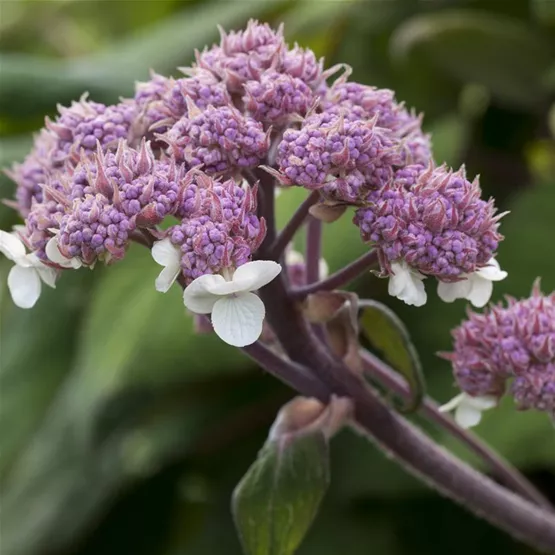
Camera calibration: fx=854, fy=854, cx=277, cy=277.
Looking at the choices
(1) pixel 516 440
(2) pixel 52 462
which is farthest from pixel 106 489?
(1) pixel 516 440

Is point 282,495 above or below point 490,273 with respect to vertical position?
below

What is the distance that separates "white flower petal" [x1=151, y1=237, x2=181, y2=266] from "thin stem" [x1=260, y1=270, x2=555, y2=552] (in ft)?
0.33

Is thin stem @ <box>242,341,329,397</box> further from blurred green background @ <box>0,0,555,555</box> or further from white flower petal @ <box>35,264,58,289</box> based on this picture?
blurred green background @ <box>0,0,555,555</box>

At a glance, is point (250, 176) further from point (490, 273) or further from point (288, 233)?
point (490, 273)

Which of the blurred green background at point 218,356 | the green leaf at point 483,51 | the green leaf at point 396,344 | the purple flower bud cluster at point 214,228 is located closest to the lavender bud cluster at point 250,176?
the purple flower bud cluster at point 214,228

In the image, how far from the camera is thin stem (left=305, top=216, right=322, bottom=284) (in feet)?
2.07

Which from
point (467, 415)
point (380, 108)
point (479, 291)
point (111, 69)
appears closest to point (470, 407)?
point (467, 415)

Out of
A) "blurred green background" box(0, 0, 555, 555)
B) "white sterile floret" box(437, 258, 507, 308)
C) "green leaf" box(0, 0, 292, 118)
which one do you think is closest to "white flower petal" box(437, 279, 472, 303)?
"white sterile floret" box(437, 258, 507, 308)

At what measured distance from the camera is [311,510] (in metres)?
0.59

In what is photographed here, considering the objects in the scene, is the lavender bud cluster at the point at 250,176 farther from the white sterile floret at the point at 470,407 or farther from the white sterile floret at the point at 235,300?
the white sterile floret at the point at 470,407

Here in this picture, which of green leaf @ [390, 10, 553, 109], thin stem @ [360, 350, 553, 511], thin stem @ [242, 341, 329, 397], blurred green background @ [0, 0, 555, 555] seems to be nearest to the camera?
thin stem @ [242, 341, 329, 397]

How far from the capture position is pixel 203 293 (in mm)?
448

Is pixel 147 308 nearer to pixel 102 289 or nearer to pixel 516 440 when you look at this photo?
pixel 102 289

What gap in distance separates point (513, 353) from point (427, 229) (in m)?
0.13
